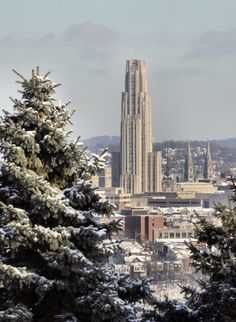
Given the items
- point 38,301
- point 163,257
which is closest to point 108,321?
point 38,301

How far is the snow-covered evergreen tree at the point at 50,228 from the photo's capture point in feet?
21.6

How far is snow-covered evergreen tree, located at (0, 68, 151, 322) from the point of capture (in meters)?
6.59

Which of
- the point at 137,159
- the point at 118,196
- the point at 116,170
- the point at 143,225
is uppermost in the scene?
the point at 137,159

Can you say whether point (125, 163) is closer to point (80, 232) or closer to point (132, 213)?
point (132, 213)

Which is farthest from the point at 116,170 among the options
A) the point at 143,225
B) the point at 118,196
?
the point at 143,225

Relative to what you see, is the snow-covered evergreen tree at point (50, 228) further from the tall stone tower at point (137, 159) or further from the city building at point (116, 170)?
the city building at point (116, 170)

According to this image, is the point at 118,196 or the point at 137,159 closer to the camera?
the point at 118,196

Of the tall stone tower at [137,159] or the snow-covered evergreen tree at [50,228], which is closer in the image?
the snow-covered evergreen tree at [50,228]

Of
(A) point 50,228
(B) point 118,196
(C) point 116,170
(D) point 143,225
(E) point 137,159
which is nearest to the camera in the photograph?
(A) point 50,228

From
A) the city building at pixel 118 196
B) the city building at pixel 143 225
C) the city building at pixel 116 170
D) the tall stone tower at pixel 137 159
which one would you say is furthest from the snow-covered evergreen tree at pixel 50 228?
the city building at pixel 116 170

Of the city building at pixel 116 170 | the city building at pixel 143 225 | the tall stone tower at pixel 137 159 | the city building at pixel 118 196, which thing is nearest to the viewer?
the city building at pixel 143 225

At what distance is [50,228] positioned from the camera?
6.94m

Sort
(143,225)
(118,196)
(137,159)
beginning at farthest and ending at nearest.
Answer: (137,159)
(118,196)
(143,225)

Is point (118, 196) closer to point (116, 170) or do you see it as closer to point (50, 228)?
point (116, 170)
